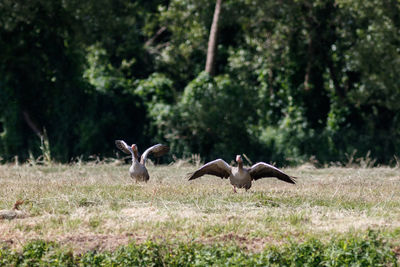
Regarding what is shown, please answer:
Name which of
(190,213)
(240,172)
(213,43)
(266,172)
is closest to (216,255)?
(190,213)

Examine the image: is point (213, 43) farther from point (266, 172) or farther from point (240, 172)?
point (240, 172)

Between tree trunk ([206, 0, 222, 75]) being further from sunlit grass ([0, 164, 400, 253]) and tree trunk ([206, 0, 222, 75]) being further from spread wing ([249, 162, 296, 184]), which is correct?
spread wing ([249, 162, 296, 184])

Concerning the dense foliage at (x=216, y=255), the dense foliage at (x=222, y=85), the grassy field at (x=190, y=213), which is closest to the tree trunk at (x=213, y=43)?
the dense foliage at (x=222, y=85)

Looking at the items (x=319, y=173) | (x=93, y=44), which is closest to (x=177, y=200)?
(x=319, y=173)

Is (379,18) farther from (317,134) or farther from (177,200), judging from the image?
(177,200)

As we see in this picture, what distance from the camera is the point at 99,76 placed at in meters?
24.6

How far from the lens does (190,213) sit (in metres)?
9.43

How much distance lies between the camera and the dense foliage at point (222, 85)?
2244 centimetres

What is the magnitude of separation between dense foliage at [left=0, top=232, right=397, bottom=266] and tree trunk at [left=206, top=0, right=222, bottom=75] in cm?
1627

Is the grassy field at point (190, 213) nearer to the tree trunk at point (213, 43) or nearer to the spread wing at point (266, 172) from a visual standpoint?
the spread wing at point (266, 172)

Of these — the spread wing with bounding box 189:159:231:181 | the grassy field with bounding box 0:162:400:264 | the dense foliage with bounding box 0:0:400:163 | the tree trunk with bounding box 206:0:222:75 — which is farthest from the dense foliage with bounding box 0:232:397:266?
the tree trunk with bounding box 206:0:222:75

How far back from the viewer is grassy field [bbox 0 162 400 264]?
8578mm

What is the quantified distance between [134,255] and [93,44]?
17.7 metres

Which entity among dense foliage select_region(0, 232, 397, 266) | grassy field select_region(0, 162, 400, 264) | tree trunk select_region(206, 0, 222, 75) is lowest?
dense foliage select_region(0, 232, 397, 266)
